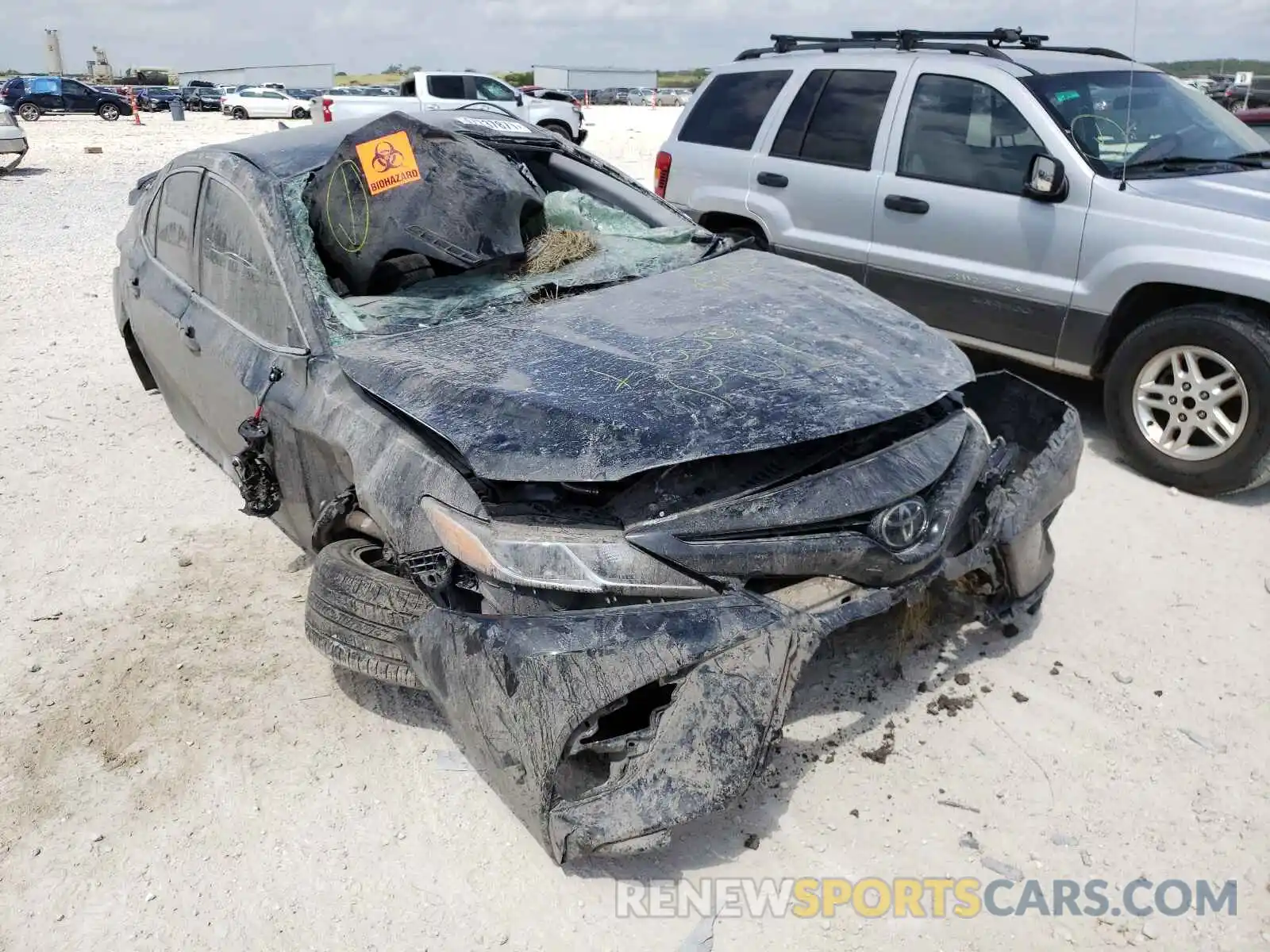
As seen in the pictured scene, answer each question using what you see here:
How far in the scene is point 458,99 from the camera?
68.2ft

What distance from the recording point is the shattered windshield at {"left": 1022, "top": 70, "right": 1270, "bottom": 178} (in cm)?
478

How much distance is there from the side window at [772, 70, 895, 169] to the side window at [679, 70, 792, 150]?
242mm

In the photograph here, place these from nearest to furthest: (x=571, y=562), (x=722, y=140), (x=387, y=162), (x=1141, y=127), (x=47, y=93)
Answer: (x=571, y=562), (x=387, y=162), (x=1141, y=127), (x=722, y=140), (x=47, y=93)

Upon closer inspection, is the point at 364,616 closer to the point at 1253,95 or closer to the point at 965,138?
the point at 965,138

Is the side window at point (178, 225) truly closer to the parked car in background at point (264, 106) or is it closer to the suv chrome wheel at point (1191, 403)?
the suv chrome wheel at point (1191, 403)

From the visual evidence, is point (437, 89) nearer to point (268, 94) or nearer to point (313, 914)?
point (268, 94)

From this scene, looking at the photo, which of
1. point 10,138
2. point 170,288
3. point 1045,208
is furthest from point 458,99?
point 1045,208

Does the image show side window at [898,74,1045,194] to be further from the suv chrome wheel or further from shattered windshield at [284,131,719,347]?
shattered windshield at [284,131,719,347]

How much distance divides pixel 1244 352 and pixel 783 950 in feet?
11.2

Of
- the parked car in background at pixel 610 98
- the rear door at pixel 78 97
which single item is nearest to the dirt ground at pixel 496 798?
the rear door at pixel 78 97

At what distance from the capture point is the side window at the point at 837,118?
556 cm

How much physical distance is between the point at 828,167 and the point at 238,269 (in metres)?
3.54

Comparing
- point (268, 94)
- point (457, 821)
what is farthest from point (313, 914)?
point (268, 94)

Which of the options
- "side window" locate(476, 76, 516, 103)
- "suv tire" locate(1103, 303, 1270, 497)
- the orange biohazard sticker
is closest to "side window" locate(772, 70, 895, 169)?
"suv tire" locate(1103, 303, 1270, 497)
